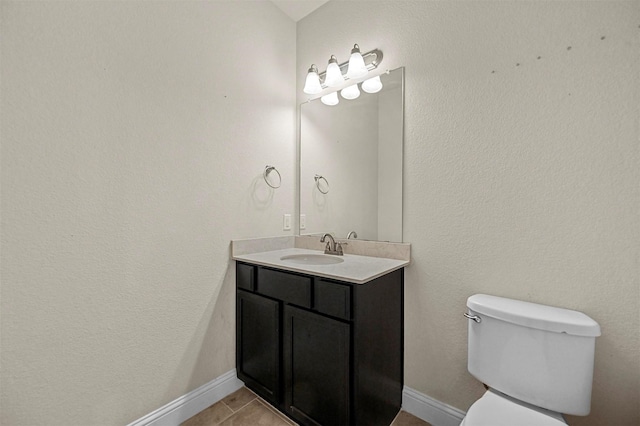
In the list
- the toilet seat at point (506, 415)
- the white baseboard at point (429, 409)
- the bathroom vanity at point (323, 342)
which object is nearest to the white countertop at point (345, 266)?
the bathroom vanity at point (323, 342)

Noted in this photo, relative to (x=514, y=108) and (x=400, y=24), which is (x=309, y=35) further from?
(x=514, y=108)

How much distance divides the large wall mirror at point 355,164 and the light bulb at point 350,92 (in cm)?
3

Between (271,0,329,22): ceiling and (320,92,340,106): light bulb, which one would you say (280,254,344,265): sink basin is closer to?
(320,92,340,106): light bulb

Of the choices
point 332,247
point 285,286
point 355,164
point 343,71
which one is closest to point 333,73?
point 343,71

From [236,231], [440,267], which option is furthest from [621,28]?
[236,231]

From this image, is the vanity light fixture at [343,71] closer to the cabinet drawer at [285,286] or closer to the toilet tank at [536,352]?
the cabinet drawer at [285,286]

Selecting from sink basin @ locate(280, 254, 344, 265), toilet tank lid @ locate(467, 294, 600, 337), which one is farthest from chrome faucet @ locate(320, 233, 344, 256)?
toilet tank lid @ locate(467, 294, 600, 337)

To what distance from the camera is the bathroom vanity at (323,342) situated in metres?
1.23

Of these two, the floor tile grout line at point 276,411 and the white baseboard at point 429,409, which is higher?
the white baseboard at point 429,409

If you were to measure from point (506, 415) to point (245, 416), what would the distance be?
4.23ft

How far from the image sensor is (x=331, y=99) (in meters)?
Answer: 1.97

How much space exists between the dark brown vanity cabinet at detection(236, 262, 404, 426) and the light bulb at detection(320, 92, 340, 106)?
4.08ft

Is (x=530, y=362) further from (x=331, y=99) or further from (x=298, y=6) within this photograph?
(x=298, y=6)

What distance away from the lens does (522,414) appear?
975 mm
